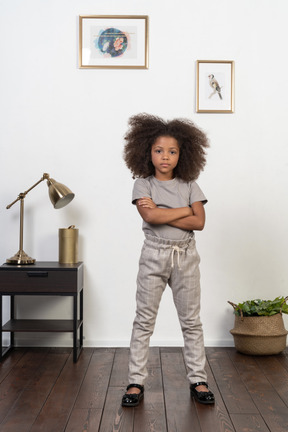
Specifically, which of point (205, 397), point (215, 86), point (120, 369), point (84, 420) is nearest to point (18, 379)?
point (120, 369)

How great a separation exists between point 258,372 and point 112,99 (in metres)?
1.75

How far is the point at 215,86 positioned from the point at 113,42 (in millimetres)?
663

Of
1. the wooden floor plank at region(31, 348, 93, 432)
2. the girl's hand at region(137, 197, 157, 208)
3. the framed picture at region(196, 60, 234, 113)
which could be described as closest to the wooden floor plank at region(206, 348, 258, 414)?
the wooden floor plank at region(31, 348, 93, 432)

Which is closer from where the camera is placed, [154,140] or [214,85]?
[154,140]

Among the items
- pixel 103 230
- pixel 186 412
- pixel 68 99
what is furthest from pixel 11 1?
pixel 186 412

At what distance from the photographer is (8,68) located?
10.5ft

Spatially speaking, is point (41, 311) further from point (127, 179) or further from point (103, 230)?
point (127, 179)

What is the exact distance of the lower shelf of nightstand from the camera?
9.53 ft

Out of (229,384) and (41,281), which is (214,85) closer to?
(41,281)

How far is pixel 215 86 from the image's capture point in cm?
321

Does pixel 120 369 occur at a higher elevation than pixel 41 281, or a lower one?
lower

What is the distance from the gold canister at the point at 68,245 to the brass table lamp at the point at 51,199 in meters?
0.15

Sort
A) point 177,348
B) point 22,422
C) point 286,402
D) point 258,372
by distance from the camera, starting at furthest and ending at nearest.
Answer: point 177,348, point 258,372, point 286,402, point 22,422

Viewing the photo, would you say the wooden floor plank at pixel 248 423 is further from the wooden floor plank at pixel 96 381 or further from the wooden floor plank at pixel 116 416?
the wooden floor plank at pixel 96 381
